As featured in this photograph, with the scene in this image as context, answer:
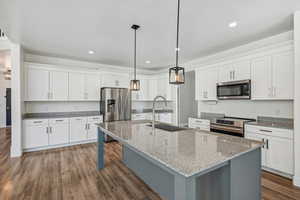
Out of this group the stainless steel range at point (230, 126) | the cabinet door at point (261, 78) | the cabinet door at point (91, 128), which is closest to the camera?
the cabinet door at point (261, 78)

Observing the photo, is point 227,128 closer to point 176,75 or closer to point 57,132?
point 176,75

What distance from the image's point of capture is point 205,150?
1356 millimetres

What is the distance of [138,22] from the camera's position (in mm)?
2562

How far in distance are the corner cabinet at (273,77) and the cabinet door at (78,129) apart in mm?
4571

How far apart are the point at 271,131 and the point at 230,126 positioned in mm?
747

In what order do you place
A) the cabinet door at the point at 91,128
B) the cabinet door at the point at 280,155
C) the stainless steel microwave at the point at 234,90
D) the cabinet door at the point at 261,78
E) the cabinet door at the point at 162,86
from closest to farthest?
the cabinet door at the point at 280,155 < the cabinet door at the point at 261,78 < the stainless steel microwave at the point at 234,90 < the cabinet door at the point at 91,128 < the cabinet door at the point at 162,86

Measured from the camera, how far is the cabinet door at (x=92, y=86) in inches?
195

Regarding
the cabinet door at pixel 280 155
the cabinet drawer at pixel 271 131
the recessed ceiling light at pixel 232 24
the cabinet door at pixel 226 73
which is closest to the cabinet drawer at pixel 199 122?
the cabinet drawer at pixel 271 131

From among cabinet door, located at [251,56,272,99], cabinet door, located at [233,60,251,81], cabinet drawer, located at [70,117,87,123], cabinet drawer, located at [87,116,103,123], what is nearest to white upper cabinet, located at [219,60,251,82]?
cabinet door, located at [233,60,251,81]

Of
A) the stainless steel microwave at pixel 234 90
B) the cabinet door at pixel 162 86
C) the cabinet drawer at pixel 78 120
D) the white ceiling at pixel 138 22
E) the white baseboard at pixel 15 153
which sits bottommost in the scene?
the white baseboard at pixel 15 153

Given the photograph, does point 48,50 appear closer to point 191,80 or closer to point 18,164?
point 18,164

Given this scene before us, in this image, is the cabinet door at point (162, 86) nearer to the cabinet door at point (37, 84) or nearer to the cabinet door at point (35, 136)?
the cabinet door at point (37, 84)

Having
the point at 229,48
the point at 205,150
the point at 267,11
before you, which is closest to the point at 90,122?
the point at 205,150

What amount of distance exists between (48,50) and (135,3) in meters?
3.19
